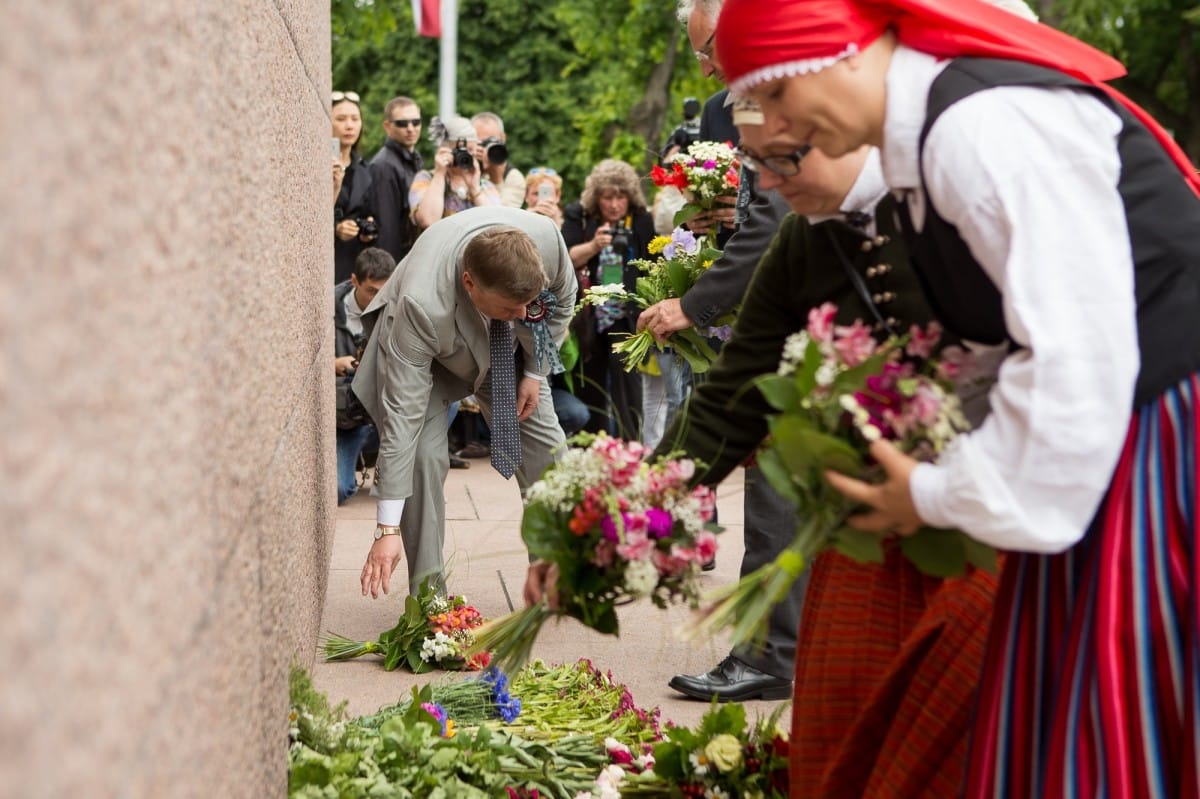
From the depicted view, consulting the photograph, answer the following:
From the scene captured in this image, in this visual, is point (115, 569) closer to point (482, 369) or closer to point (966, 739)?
point (966, 739)

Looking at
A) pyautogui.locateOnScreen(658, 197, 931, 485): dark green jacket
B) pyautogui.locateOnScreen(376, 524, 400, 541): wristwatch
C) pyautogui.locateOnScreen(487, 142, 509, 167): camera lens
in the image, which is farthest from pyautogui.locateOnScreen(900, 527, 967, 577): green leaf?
pyautogui.locateOnScreen(487, 142, 509, 167): camera lens

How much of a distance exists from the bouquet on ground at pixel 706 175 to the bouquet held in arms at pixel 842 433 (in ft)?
9.03

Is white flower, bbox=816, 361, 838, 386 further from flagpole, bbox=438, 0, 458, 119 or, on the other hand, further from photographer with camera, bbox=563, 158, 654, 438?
flagpole, bbox=438, 0, 458, 119

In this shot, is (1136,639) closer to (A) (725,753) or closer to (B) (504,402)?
(A) (725,753)

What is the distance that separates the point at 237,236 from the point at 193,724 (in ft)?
2.76

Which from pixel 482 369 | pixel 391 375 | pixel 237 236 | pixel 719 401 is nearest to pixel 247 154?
pixel 237 236

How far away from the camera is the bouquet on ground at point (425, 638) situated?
4785 mm

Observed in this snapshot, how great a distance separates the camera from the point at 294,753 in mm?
3182

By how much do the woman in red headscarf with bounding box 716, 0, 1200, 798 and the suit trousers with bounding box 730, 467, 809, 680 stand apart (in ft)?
7.41

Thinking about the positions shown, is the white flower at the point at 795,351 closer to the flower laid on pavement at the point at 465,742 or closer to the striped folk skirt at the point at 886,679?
the striped folk skirt at the point at 886,679

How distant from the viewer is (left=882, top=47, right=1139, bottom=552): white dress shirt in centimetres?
177

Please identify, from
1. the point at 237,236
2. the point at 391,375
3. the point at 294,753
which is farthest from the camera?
the point at 391,375

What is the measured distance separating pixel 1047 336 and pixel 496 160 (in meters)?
7.96

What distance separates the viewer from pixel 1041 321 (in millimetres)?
1770
